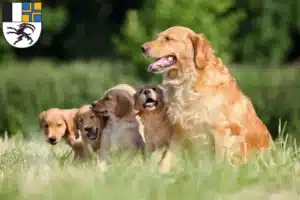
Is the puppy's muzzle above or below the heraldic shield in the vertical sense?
below

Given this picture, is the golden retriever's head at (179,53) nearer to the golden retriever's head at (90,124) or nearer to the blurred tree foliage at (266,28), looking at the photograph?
the golden retriever's head at (90,124)

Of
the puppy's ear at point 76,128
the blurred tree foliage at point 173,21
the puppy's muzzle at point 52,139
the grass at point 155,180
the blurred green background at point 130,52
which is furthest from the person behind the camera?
the blurred tree foliage at point 173,21

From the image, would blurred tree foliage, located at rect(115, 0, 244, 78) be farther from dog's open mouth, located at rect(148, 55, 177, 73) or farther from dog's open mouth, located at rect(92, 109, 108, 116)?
dog's open mouth, located at rect(148, 55, 177, 73)

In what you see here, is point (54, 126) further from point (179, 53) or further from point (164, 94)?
point (179, 53)

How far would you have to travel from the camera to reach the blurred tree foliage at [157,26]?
25647 millimetres

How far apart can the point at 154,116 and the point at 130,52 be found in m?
16.5

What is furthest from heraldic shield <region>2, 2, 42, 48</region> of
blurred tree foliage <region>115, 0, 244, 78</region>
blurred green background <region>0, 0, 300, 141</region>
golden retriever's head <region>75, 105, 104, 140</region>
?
blurred tree foliage <region>115, 0, 244, 78</region>

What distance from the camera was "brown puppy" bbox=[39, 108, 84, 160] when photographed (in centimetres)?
1102

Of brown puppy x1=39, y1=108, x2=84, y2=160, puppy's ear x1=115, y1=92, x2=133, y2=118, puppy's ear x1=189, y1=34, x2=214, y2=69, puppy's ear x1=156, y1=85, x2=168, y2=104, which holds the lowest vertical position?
brown puppy x1=39, y1=108, x2=84, y2=160

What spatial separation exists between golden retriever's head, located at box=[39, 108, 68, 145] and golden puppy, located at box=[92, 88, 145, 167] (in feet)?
1.94

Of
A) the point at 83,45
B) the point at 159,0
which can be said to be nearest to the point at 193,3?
the point at 159,0

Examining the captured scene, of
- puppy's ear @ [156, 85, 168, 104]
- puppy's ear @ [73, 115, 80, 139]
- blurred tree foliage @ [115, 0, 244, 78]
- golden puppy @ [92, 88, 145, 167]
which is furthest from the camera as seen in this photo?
blurred tree foliage @ [115, 0, 244, 78]

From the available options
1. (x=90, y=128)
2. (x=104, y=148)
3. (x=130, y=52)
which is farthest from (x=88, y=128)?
(x=130, y=52)

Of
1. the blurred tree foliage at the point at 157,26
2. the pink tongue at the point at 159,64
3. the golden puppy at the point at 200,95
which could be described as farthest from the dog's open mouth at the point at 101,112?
the blurred tree foliage at the point at 157,26
